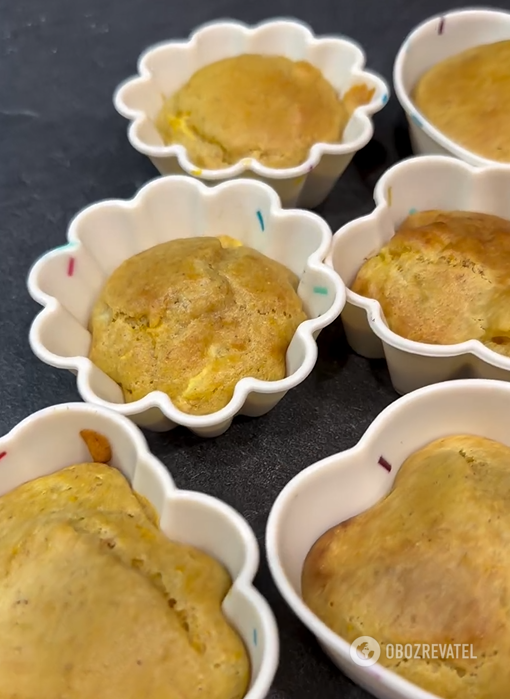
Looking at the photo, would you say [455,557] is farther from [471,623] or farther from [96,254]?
[96,254]

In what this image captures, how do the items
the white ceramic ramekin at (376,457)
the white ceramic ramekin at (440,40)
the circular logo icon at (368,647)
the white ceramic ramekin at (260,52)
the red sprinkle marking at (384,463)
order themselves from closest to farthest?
the circular logo icon at (368,647) < the white ceramic ramekin at (376,457) < the red sprinkle marking at (384,463) < the white ceramic ramekin at (260,52) < the white ceramic ramekin at (440,40)

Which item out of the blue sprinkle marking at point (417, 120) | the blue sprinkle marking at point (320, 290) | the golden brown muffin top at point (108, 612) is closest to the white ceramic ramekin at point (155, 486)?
the golden brown muffin top at point (108, 612)

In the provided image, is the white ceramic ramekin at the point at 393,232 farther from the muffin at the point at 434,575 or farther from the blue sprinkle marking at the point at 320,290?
the muffin at the point at 434,575

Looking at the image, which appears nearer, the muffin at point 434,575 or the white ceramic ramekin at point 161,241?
the muffin at point 434,575

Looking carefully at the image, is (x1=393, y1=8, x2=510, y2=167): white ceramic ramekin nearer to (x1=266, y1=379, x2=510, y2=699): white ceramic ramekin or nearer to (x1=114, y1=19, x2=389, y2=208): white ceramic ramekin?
(x1=114, y1=19, x2=389, y2=208): white ceramic ramekin

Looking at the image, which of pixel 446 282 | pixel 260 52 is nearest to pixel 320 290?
pixel 446 282

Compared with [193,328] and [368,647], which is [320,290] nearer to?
[193,328]

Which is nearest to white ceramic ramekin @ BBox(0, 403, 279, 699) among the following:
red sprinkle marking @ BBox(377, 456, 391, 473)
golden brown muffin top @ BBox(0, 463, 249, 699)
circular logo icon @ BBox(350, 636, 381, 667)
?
golden brown muffin top @ BBox(0, 463, 249, 699)

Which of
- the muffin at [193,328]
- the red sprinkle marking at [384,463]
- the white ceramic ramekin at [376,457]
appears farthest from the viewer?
the muffin at [193,328]
